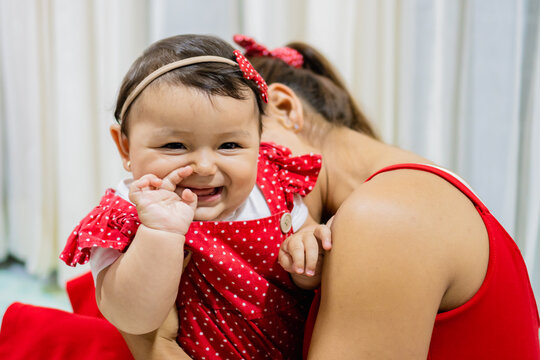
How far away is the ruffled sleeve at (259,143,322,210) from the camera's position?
1098 mm

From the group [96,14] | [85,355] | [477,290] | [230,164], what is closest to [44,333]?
[85,355]

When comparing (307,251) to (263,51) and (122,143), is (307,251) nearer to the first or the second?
(122,143)

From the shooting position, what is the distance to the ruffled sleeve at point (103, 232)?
0.88 metres

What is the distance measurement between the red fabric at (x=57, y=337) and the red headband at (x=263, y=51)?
0.75 m

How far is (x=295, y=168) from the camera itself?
1.12 metres

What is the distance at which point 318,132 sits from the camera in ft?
4.32

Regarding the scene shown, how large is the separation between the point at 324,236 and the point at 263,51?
75cm

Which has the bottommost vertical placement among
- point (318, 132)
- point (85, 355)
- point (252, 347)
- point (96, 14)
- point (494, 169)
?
point (85, 355)

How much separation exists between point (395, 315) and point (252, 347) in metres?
0.32

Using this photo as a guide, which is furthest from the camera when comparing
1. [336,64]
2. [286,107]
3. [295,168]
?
[336,64]

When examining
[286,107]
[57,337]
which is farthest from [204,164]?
[57,337]

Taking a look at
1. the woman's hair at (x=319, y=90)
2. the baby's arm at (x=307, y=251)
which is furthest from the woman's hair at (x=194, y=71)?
the woman's hair at (x=319, y=90)

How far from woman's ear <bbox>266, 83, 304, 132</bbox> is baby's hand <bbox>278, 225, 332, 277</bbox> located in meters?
0.40

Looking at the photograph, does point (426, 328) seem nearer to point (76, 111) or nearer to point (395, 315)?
point (395, 315)
